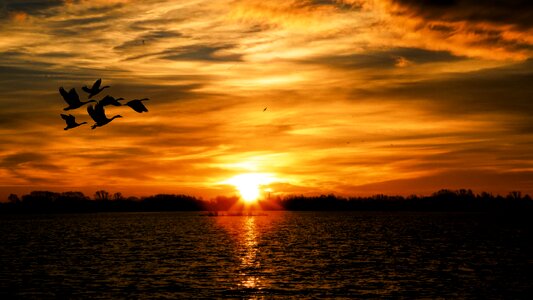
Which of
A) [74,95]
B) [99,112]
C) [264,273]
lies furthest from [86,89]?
[264,273]

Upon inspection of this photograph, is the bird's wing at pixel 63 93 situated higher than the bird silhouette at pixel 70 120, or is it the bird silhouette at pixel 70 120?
the bird's wing at pixel 63 93

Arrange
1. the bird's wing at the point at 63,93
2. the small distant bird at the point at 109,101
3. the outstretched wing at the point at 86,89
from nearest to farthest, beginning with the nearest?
the small distant bird at the point at 109,101, the outstretched wing at the point at 86,89, the bird's wing at the point at 63,93

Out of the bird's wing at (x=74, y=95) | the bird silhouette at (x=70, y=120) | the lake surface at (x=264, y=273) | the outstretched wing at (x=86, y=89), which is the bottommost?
the lake surface at (x=264, y=273)

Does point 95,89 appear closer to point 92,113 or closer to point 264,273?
point 92,113

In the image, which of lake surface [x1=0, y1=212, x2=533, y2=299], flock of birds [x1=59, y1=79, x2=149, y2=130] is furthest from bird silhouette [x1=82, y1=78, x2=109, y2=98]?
lake surface [x1=0, y1=212, x2=533, y2=299]

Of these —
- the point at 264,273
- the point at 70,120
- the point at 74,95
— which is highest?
the point at 74,95

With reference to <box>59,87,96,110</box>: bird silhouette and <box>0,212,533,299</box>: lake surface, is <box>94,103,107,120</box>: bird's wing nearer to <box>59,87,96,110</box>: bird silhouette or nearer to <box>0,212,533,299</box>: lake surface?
<box>59,87,96,110</box>: bird silhouette

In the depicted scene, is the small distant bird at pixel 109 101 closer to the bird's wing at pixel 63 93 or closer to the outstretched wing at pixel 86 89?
the outstretched wing at pixel 86 89

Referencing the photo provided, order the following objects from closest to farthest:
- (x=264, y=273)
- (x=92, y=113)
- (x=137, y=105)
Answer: (x=137, y=105)
(x=92, y=113)
(x=264, y=273)

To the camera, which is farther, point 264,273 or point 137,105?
point 264,273

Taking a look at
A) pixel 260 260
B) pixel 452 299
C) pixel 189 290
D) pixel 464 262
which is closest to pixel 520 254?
pixel 464 262

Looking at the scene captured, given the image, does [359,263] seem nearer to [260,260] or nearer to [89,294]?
[260,260]

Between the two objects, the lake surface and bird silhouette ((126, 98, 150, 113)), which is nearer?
bird silhouette ((126, 98, 150, 113))

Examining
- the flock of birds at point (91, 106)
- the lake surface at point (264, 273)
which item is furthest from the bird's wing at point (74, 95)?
the lake surface at point (264, 273)
